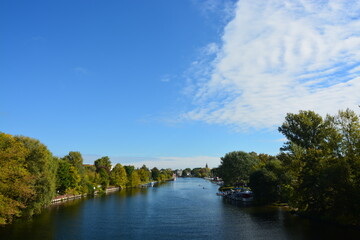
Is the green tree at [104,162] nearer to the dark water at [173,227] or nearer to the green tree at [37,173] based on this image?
the dark water at [173,227]

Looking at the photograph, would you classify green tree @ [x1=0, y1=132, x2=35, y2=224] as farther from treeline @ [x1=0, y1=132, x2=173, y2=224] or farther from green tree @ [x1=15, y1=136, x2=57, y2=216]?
green tree @ [x1=15, y1=136, x2=57, y2=216]

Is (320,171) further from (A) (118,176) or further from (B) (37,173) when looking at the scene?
(A) (118,176)

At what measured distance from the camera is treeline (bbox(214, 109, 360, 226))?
36.0 metres

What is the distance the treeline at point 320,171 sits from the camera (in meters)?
36.0

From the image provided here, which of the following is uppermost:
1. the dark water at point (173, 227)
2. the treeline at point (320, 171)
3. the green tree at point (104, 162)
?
the green tree at point (104, 162)

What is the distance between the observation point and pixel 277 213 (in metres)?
52.5

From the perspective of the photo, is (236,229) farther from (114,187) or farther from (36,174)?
(114,187)

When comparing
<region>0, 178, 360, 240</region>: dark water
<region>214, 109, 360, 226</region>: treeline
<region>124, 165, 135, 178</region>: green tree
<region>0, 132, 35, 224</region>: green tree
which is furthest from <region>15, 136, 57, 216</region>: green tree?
<region>124, 165, 135, 178</region>: green tree

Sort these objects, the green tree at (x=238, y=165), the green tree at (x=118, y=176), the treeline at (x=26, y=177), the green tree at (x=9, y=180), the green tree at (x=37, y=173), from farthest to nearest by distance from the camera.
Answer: the green tree at (x=118, y=176), the green tree at (x=238, y=165), the green tree at (x=37, y=173), the treeline at (x=26, y=177), the green tree at (x=9, y=180)

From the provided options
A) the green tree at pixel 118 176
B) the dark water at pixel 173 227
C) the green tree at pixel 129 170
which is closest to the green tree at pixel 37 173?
the dark water at pixel 173 227

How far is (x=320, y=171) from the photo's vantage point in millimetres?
41719

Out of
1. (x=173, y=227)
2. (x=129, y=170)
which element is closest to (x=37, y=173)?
(x=173, y=227)

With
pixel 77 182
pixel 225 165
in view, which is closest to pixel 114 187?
pixel 77 182

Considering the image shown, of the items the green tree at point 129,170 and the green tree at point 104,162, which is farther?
the green tree at point 129,170
